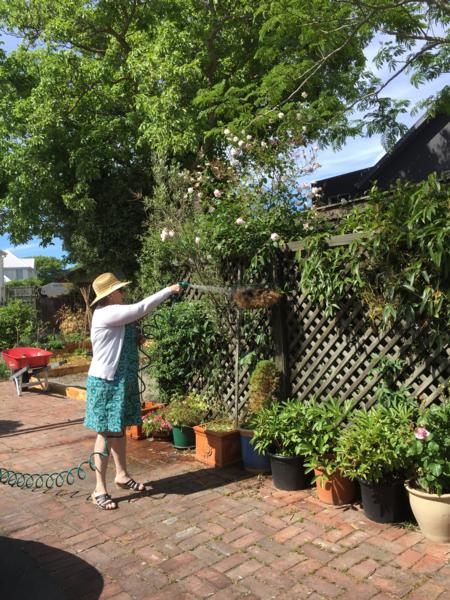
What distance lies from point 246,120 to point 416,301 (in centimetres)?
484

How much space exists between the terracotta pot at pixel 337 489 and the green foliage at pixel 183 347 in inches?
76.1

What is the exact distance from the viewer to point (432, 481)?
10.8ft

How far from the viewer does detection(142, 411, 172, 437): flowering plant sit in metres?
5.75

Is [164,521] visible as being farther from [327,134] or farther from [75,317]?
[75,317]

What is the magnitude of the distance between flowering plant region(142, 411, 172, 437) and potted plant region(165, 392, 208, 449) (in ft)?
0.42

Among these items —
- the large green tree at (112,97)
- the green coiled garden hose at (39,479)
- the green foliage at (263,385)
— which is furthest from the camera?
the large green tree at (112,97)

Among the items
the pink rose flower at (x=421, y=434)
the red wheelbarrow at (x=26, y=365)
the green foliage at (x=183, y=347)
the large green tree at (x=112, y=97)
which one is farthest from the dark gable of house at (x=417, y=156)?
the pink rose flower at (x=421, y=434)

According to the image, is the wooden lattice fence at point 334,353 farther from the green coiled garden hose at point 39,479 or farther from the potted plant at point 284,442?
the green coiled garden hose at point 39,479

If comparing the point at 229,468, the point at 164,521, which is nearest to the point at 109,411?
the point at 164,521

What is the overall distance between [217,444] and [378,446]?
1813mm

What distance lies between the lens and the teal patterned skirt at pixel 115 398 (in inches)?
165

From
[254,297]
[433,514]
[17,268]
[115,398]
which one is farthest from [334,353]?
[17,268]

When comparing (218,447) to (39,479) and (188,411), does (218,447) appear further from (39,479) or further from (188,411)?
(39,479)

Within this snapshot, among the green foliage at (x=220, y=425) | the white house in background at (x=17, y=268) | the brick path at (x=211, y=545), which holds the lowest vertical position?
the brick path at (x=211, y=545)
